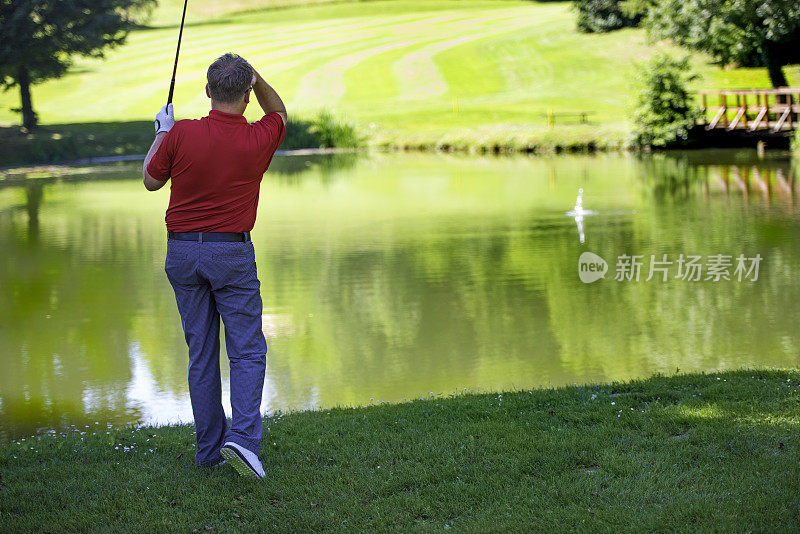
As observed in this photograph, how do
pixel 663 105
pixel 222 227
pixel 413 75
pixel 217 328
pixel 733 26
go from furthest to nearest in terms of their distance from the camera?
pixel 413 75, pixel 733 26, pixel 663 105, pixel 217 328, pixel 222 227

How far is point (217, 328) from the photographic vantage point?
4918 millimetres

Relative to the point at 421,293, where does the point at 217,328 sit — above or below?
above

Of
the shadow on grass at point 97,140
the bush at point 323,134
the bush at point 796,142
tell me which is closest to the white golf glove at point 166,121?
the bush at point 796,142

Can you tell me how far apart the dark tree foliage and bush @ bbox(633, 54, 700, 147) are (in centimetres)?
2176

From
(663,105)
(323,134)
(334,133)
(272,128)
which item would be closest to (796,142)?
(663,105)

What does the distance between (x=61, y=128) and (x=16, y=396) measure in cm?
3254

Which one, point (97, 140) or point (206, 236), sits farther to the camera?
point (97, 140)

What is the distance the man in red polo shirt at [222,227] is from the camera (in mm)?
4633

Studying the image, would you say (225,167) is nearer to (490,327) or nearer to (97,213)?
(490,327)

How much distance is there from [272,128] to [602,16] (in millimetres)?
50323

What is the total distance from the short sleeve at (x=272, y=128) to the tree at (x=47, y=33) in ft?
106

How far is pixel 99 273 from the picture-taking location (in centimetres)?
1362

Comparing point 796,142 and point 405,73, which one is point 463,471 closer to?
point 796,142

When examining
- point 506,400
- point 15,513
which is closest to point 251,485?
point 15,513
